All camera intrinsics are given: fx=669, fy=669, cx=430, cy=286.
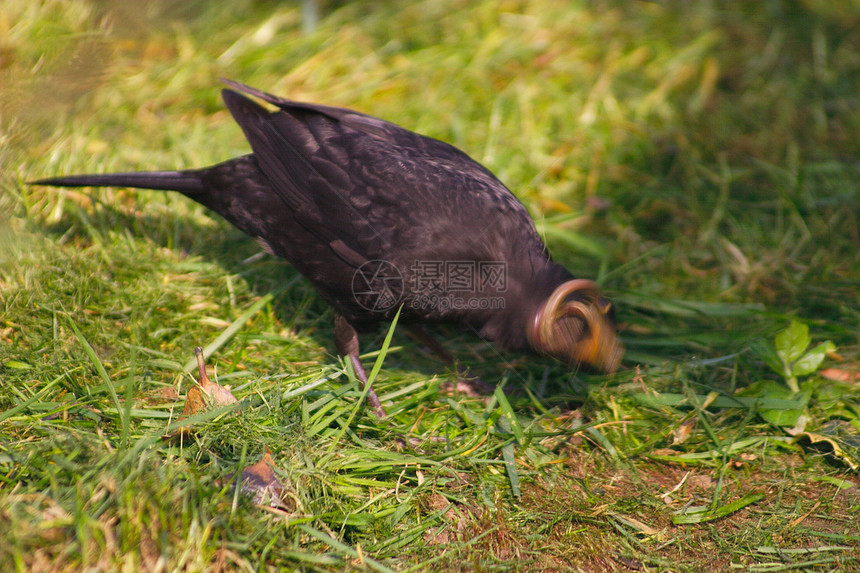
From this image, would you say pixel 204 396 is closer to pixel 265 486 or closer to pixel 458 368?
pixel 265 486

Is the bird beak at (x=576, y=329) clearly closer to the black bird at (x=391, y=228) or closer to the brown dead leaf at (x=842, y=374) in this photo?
the black bird at (x=391, y=228)

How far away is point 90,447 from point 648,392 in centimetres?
232

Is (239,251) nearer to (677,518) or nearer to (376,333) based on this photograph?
(376,333)

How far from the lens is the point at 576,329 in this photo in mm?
2693

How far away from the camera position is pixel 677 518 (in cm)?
262

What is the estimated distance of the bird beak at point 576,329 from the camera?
263 centimetres

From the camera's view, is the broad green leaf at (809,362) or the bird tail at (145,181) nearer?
the broad green leaf at (809,362)

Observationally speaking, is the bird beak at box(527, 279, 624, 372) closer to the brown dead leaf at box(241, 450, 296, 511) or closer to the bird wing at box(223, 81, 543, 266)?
the bird wing at box(223, 81, 543, 266)

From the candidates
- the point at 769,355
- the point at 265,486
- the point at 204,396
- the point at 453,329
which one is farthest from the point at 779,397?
the point at 204,396

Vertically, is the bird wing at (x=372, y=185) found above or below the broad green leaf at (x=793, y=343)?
above

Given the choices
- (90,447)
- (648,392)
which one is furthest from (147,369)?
(648,392)

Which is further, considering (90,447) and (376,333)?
(376,333)

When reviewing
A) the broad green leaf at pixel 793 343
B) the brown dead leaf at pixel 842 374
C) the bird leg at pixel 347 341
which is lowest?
the brown dead leaf at pixel 842 374

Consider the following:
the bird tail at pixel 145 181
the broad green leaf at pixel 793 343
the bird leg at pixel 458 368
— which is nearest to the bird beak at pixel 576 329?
the bird leg at pixel 458 368
